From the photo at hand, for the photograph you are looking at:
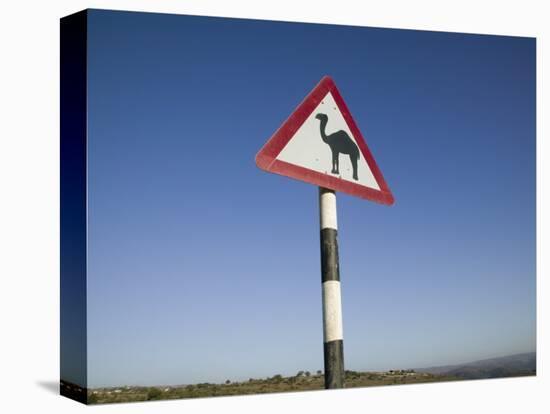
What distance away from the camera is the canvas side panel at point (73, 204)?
11508 millimetres

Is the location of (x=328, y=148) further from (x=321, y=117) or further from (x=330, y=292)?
(x=330, y=292)

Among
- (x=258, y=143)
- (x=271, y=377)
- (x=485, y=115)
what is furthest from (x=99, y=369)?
(x=485, y=115)

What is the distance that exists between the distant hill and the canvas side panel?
10.5ft

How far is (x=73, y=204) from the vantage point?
11.7m

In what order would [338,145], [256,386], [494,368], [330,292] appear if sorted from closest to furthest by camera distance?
[256,386]
[330,292]
[338,145]
[494,368]

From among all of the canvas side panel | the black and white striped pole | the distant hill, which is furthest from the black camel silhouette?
the canvas side panel

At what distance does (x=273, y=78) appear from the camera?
12.4 metres

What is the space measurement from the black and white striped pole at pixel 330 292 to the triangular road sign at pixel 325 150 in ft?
0.67

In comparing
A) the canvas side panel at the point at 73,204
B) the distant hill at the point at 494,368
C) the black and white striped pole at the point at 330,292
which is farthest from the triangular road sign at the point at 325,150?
the distant hill at the point at 494,368

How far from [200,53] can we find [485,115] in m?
3.02

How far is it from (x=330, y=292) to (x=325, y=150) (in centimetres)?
122

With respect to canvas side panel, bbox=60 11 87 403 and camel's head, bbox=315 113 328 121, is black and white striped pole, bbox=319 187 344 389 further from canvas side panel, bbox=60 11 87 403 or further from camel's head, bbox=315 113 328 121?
canvas side panel, bbox=60 11 87 403

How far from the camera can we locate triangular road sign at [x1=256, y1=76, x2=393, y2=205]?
40.1 ft

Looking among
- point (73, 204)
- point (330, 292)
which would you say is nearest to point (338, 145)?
point (330, 292)
